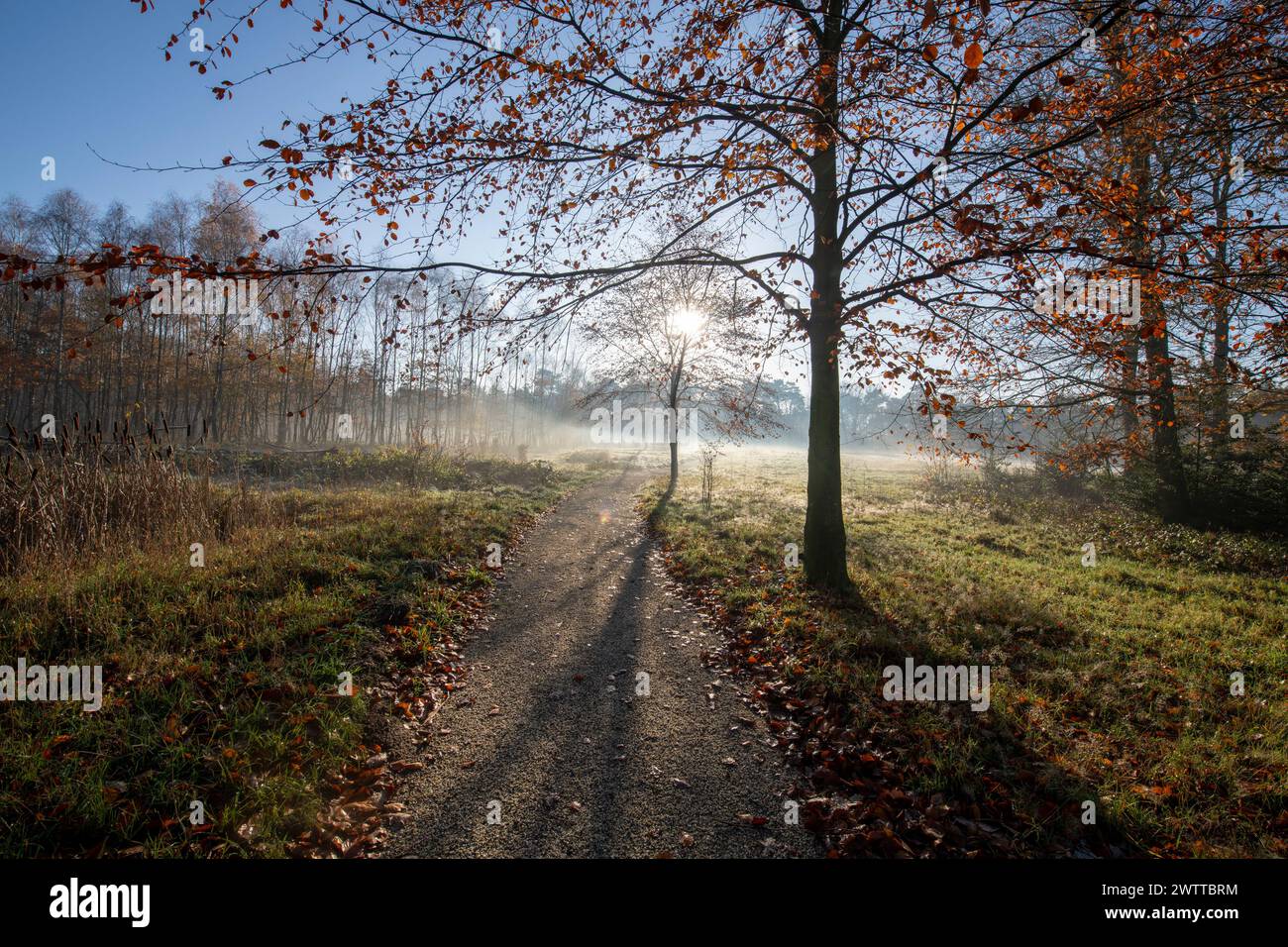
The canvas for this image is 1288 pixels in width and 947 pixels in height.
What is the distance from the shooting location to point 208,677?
13.5 feet

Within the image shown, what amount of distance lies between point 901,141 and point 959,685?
5.22m

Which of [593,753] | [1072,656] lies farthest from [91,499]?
[1072,656]

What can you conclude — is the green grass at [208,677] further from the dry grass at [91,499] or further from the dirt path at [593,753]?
the dirt path at [593,753]

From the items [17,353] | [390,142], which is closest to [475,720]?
[390,142]

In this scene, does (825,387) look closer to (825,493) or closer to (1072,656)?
(825,493)

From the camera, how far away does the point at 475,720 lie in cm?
436

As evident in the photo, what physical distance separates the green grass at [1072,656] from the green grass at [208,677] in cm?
424

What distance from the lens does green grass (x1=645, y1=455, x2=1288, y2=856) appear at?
3.36m

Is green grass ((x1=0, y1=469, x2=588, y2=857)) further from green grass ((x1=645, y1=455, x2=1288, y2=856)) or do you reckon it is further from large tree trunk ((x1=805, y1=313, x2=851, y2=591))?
large tree trunk ((x1=805, y1=313, x2=851, y2=591))

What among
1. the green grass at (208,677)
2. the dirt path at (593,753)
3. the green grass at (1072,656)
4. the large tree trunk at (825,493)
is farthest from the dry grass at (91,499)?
the large tree trunk at (825,493)

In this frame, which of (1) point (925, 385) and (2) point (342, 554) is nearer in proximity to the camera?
(1) point (925, 385)

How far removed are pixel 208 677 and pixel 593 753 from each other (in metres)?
3.30
